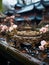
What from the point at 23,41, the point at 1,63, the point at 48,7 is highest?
the point at 1,63

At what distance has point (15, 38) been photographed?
7.35m

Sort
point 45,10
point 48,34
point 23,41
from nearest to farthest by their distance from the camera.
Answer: point 48,34 < point 23,41 < point 45,10

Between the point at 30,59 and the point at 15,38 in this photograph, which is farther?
the point at 15,38

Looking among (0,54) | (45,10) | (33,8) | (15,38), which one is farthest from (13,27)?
(33,8)

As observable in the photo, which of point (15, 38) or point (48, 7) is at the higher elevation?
point (15, 38)

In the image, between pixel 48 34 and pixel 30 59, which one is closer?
pixel 30 59

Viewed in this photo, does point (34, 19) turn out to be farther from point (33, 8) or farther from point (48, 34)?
point (48, 34)

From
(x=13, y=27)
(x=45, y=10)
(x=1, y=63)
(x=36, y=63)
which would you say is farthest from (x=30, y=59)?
(x=45, y=10)

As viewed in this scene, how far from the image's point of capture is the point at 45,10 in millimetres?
26172

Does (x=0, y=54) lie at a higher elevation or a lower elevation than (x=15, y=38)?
higher

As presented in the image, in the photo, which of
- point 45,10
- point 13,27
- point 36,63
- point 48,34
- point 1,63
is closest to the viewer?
point 36,63

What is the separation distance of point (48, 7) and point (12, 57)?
84.1ft

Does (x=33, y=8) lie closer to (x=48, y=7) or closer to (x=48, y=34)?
(x=48, y=7)

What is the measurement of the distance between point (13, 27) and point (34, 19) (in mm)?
21575
